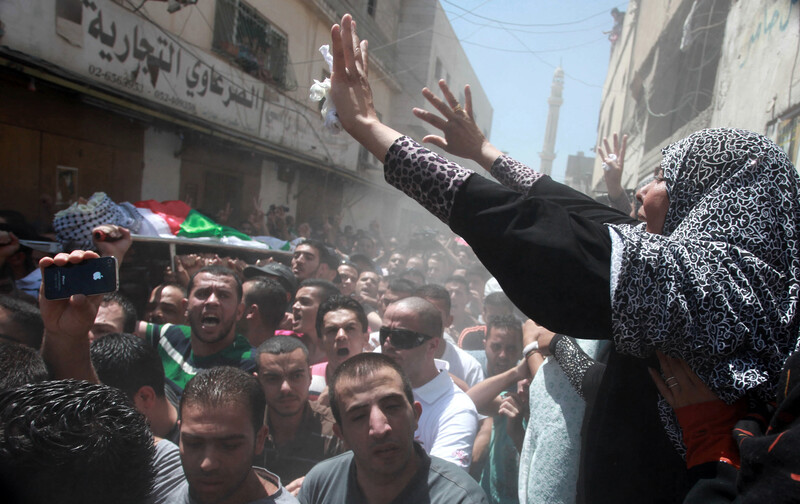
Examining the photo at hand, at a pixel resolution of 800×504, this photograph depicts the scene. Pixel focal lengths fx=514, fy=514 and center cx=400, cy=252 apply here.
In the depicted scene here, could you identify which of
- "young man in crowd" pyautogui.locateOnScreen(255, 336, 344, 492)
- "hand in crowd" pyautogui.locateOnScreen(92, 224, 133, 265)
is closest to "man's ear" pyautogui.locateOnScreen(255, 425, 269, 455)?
"young man in crowd" pyautogui.locateOnScreen(255, 336, 344, 492)

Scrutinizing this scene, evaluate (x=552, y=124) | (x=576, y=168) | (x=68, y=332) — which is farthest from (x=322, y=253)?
(x=552, y=124)

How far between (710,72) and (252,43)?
939 cm

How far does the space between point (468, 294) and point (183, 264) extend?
12.4 ft

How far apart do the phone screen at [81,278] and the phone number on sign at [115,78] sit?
22.6ft

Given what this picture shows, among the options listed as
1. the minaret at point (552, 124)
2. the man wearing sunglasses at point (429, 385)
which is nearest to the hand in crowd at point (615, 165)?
the man wearing sunglasses at point (429, 385)

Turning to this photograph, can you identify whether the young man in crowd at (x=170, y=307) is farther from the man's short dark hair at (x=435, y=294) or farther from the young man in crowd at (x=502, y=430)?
the young man in crowd at (x=502, y=430)

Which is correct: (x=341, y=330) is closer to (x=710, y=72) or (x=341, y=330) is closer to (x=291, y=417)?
(x=291, y=417)

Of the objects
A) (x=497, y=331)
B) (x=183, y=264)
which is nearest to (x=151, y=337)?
(x=183, y=264)

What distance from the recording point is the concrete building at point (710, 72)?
442 cm

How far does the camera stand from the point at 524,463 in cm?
214

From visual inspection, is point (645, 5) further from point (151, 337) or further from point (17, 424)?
point (17, 424)

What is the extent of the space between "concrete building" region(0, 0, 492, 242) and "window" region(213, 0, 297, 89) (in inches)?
1.4

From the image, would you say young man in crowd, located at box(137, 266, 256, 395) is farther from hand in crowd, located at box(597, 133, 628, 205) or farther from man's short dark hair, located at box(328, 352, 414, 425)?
hand in crowd, located at box(597, 133, 628, 205)

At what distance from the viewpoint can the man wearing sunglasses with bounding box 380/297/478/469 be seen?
2.56 meters
